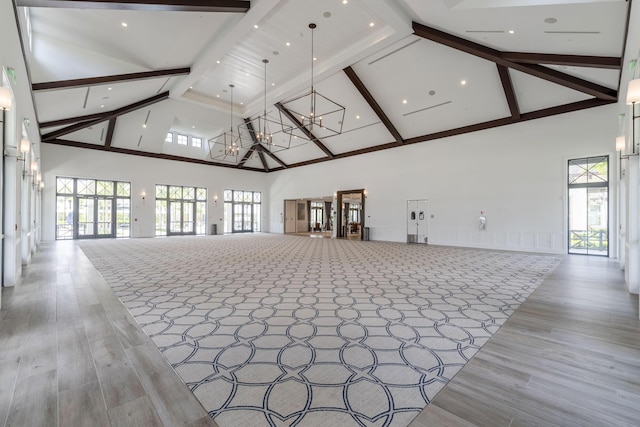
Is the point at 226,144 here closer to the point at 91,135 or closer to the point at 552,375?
the point at 91,135

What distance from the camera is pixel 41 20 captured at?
5969 millimetres

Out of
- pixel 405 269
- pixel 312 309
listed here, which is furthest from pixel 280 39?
pixel 312 309

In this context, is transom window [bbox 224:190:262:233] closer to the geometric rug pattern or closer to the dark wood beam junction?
the dark wood beam junction

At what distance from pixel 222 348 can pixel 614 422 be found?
2780 mm

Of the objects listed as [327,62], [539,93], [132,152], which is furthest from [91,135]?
[539,93]

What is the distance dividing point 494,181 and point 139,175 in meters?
16.4

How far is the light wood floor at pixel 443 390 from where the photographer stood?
1.79 metres

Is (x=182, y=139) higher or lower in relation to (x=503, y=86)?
higher

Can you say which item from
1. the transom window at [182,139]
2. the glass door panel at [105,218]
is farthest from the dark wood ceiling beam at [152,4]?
the glass door panel at [105,218]

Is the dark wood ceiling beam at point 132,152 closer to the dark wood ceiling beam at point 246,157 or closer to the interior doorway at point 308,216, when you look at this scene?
the dark wood ceiling beam at point 246,157

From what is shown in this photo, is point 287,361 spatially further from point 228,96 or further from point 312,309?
point 228,96

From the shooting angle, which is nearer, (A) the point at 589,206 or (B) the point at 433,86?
(A) the point at 589,206

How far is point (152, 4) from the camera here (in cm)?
556

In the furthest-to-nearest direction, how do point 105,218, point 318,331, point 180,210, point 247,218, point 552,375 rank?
point 247,218
point 180,210
point 105,218
point 318,331
point 552,375
